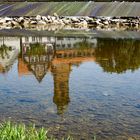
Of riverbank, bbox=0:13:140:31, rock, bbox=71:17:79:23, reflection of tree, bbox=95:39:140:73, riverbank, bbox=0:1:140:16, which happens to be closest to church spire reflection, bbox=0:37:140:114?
reflection of tree, bbox=95:39:140:73

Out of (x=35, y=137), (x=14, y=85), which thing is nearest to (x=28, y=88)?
(x=14, y=85)

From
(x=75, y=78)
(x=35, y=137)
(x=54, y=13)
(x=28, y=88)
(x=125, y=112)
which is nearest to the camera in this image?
(x=35, y=137)

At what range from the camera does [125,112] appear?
15734 millimetres

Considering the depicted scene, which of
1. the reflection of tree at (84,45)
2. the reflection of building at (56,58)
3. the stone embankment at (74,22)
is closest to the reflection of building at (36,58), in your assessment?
the reflection of building at (56,58)

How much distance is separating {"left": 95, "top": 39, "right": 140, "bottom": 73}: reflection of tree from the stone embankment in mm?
19996

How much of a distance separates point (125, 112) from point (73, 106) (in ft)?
6.62

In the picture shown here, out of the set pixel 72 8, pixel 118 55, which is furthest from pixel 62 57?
pixel 72 8

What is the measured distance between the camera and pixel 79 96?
723 inches

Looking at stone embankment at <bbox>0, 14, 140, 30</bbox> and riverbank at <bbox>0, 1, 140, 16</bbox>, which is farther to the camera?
riverbank at <bbox>0, 1, 140, 16</bbox>

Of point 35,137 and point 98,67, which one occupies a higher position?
point 35,137

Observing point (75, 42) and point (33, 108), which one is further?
point (75, 42)

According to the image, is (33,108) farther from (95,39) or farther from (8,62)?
(95,39)

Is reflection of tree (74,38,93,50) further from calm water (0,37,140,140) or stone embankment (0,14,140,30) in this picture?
stone embankment (0,14,140,30)

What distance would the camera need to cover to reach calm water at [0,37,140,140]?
45.9ft
